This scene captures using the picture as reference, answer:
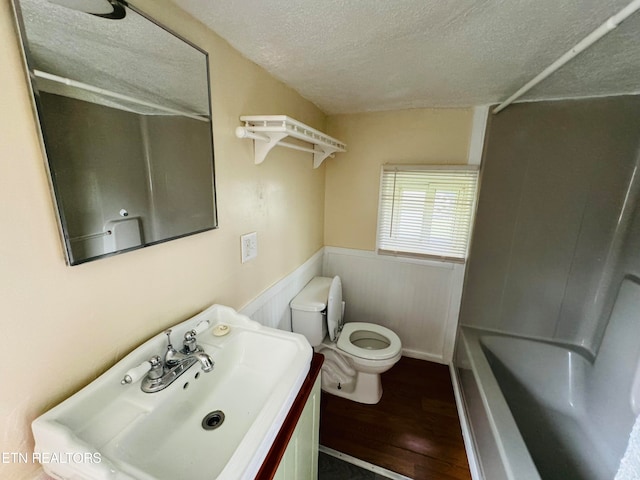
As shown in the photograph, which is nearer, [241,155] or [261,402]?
[261,402]

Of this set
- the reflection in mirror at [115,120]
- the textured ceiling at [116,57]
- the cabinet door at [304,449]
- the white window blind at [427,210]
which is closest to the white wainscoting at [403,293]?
the white window blind at [427,210]

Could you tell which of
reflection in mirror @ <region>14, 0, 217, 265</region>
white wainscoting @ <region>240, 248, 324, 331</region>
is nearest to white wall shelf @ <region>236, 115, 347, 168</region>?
reflection in mirror @ <region>14, 0, 217, 265</region>

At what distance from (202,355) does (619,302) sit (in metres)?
2.33

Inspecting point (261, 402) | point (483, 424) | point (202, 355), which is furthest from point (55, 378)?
point (483, 424)

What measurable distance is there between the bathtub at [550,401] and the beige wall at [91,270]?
1407 mm

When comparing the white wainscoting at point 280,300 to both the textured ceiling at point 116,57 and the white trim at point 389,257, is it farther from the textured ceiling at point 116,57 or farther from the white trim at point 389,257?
the textured ceiling at point 116,57

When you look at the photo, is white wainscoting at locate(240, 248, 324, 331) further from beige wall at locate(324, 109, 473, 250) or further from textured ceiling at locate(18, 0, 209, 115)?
textured ceiling at locate(18, 0, 209, 115)

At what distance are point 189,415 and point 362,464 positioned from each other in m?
1.15

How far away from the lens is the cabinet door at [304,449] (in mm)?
825

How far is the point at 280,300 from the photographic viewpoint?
1.70 m

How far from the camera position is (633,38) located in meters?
0.99

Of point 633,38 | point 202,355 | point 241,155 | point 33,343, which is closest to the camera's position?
point 33,343

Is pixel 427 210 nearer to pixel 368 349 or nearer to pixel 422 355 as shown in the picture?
pixel 368 349

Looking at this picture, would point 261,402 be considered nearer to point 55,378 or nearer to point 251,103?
point 55,378
